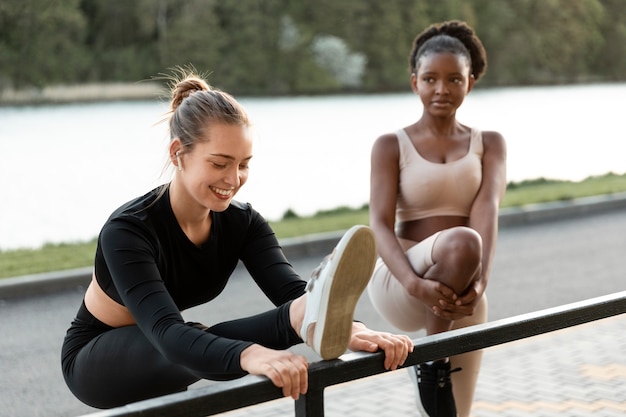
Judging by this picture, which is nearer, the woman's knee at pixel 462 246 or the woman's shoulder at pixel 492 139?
the woman's knee at pixel 462 246

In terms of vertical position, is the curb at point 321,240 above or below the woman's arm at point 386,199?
below

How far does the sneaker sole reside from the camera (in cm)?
199

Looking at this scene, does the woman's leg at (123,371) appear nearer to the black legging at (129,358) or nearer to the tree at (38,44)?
the black legging at (129,358)

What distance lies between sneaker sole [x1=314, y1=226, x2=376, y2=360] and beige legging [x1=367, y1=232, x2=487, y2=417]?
1.24m

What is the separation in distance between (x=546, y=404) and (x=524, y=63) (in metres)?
30.2

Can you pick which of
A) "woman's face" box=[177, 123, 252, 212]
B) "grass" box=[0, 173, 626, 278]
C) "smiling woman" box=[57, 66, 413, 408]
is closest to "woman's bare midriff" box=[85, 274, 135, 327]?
"smiling woman" box=[57, 66, 413, 408]

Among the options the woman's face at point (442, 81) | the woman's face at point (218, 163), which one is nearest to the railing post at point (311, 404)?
the woman's face at point (218, 163)

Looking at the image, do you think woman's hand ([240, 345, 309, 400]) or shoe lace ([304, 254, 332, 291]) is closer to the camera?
woman's hand ([240, 345, 309, 400])

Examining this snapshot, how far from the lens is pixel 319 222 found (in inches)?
458

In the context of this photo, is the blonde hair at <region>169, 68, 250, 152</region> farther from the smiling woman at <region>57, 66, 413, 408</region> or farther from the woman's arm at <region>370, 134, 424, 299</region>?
the woman's arm at <region>370, 134, 424, 299</region>

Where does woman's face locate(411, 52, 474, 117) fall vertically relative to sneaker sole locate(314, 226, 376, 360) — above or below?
above

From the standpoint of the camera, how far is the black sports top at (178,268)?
222cm

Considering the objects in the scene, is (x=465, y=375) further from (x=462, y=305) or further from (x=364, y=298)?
(x=364, y=298)

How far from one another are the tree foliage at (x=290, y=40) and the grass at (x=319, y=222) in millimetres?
14017
